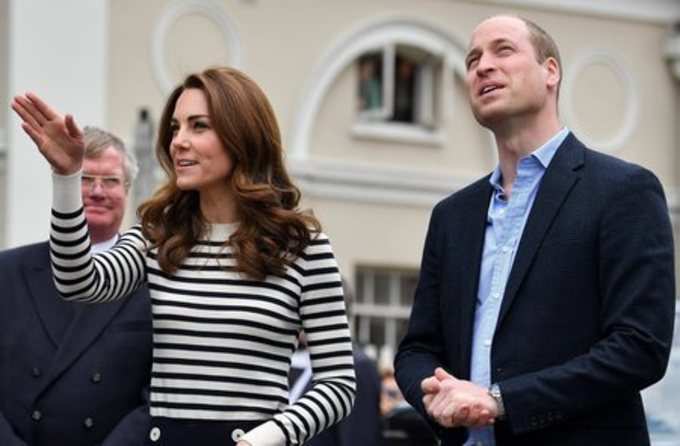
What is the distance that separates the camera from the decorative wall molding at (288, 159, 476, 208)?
25531 millimetres

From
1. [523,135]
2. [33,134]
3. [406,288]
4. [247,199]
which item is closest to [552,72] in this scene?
[523,135]

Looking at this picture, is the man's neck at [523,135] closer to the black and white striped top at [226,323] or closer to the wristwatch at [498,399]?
the black and white striped top at [226,323]

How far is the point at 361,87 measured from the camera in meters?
26.3

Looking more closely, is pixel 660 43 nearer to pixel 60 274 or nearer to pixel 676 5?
pixel 676 5

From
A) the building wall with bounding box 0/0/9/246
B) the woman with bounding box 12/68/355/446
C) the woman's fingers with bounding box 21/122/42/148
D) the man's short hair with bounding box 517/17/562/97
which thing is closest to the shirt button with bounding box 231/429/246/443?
the woman with bounding box 12/68/355/446

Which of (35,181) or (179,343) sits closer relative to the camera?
(179,343)

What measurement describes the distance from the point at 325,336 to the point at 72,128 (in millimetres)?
851

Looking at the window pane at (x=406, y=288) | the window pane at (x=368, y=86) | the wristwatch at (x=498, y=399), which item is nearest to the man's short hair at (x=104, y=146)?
the wristwatch at (x=498, y=399)

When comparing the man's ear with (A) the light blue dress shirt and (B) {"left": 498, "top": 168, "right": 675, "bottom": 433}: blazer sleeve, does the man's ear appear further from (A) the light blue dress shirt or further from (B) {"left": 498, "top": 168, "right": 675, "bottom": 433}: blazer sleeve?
(B) {"left": 498, "top": 168, "right": 675, "bottom": 433}: blazer sleeve

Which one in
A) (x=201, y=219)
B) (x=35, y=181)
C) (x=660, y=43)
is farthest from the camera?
(x=660, y=43)

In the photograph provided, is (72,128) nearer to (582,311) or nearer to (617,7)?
(582,311)

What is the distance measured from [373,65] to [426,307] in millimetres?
20730

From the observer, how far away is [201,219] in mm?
5695

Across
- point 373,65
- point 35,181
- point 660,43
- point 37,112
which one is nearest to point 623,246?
point 37,112
